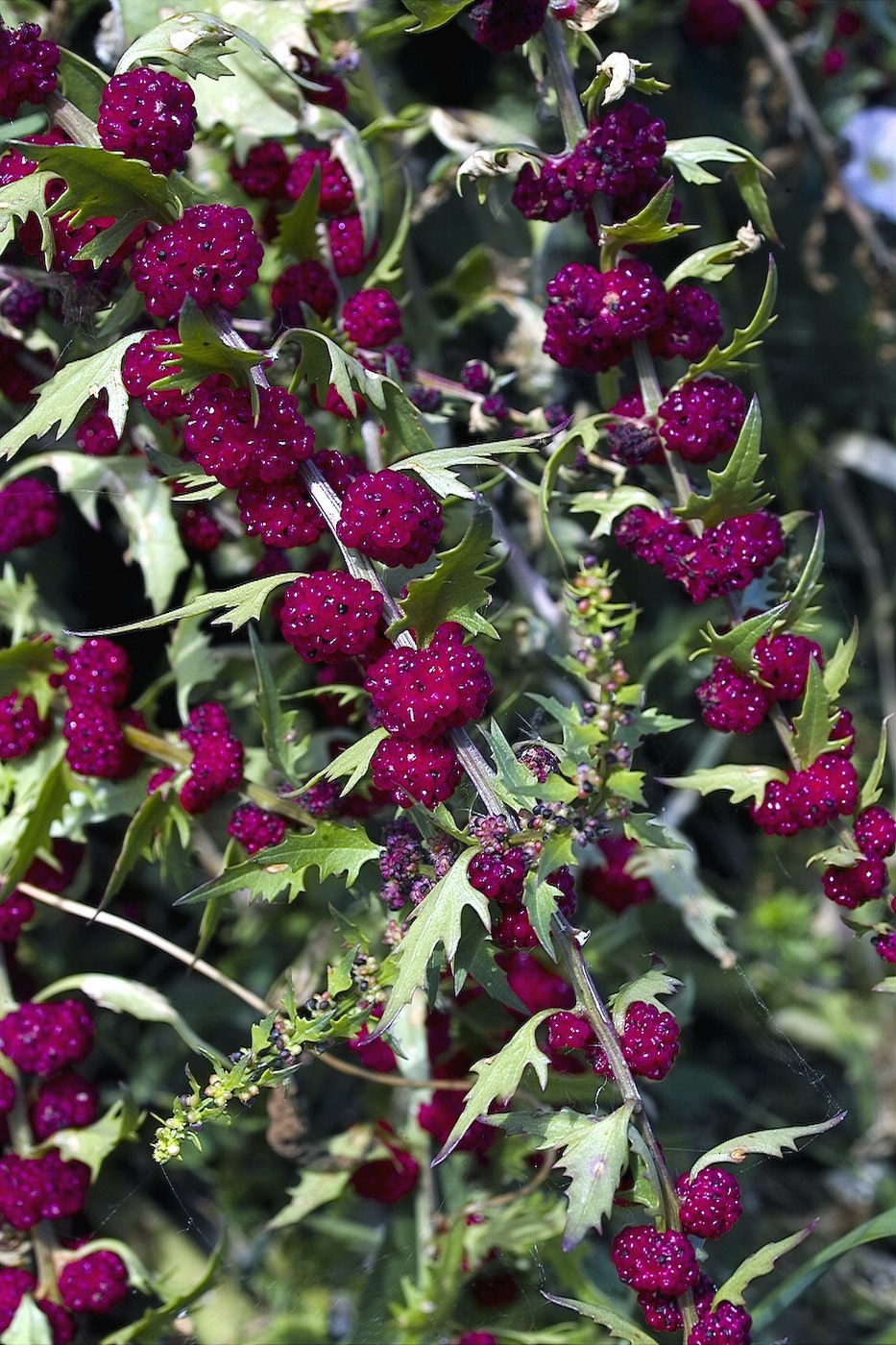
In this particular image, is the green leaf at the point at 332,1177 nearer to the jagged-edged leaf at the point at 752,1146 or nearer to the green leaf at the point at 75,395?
the jagged-edged leaf at the point at 752,1146

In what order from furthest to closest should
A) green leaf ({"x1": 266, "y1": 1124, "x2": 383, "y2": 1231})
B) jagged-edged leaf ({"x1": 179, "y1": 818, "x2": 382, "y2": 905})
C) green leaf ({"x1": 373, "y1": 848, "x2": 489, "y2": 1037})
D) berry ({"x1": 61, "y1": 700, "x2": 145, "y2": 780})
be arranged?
1. green leaf ({"x1": 266, "y1": 1124, "x2": 383, "y2": 1231})
2. berry ({"x1": 61, "y1": 700, "x2": 145, "y2": 780})
3. jagged-edged leaf ({"x1": 179, "y1": 818, "x2": 382, "y2": 905})
4. green leaf ({"x1": 373, "y1": 848, "x2": 489, "y2": 1037})

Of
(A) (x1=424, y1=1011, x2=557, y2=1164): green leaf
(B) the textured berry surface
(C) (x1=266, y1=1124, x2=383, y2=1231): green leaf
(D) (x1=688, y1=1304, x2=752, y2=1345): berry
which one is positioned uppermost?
(B) the textured berry surface

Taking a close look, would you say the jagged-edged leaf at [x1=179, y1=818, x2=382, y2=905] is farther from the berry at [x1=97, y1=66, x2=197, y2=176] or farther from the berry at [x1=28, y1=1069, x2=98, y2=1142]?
the berry at [x1=97, y1=66, x2=197, y2=176]

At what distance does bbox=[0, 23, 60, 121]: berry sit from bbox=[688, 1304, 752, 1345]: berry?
75 cm

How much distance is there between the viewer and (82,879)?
39.8 inches

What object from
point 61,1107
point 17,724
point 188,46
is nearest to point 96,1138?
point 61,1107

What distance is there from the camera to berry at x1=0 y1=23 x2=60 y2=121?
666mm

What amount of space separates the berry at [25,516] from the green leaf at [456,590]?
43cm

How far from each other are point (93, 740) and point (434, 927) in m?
0.33

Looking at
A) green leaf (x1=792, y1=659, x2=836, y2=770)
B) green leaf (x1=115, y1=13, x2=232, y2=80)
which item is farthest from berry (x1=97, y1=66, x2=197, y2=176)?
green leaf (x1=792, y1=659, x2=836, y2=770)

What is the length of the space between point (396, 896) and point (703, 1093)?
0.71m

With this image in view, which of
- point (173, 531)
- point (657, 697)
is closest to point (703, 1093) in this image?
point (657, 697)

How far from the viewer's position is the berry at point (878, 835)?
0.73m

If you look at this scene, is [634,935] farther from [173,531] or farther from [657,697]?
[173,531]
